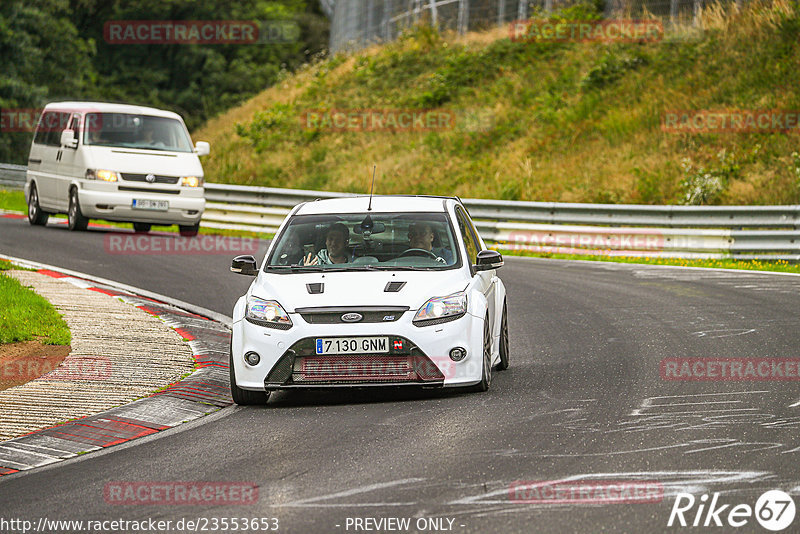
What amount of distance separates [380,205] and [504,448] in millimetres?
3746

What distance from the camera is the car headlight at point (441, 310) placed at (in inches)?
355

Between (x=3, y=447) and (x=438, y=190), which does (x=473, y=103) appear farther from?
(x=3, y=447)

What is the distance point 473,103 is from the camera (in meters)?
35.7

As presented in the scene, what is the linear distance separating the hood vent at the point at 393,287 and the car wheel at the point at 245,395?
1197 mm

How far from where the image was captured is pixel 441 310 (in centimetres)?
911

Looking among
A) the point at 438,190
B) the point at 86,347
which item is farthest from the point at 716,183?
the point at 86,347

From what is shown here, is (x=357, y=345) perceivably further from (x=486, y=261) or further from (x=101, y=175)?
(x=101, y=175)

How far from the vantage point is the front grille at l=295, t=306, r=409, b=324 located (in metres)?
8.91

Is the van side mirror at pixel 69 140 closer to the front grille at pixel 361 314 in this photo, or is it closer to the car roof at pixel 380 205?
the car roof at pixel 380 205

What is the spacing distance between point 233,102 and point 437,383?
176 ft

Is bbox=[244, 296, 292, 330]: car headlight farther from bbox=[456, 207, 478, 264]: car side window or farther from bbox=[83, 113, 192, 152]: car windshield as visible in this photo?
bbox=[83, 113, 192, 152]: car windshield

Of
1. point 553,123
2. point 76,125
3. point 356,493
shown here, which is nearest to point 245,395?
point 356,493

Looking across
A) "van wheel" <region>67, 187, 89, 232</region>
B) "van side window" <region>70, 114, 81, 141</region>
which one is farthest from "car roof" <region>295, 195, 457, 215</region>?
"van side window" <region>70, 114, 81, 141</region>

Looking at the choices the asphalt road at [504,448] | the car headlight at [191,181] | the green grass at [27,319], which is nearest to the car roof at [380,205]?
the asphalt road at [504,448]
